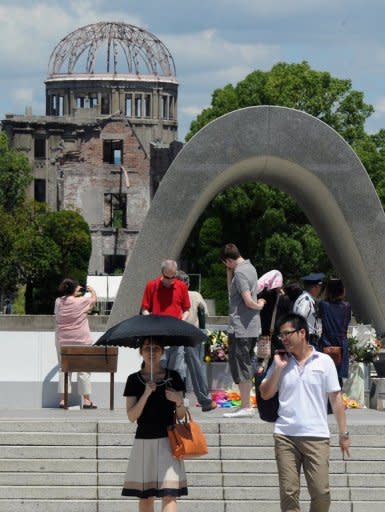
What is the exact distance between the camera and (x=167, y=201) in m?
22.8

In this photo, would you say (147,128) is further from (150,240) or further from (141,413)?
(141,413)

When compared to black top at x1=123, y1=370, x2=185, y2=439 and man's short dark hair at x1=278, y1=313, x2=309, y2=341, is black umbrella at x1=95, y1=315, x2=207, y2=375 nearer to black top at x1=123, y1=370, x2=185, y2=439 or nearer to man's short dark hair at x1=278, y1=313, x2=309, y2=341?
black top at x1=123, y1=370, x2=185, y2=439

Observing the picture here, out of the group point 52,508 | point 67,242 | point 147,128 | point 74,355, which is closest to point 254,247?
point 67,242

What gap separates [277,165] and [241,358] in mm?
7494

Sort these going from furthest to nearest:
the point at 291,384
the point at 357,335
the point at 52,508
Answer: the point at 357,335
the point at 52,508
the point at 291,384

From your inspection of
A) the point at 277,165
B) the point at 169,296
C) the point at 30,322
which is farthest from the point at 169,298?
the point at 30,322

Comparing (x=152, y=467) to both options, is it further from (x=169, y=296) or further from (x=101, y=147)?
(x=101, y=147)

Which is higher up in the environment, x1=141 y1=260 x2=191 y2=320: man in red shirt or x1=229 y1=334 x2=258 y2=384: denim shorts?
x1=141 y1=260 x2=191 y2=320: man in red shirt

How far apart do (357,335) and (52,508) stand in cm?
739

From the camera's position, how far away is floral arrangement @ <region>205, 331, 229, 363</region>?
19.6 metres

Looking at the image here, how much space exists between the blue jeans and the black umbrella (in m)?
4.31

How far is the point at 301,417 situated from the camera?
11719mm

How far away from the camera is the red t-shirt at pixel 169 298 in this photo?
17.0 meters

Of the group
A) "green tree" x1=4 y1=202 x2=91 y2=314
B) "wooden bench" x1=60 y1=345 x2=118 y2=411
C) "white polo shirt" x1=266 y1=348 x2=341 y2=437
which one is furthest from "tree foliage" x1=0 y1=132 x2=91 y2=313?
"white polo shirt" x1=266 y1=348 x2=341 y2=437
